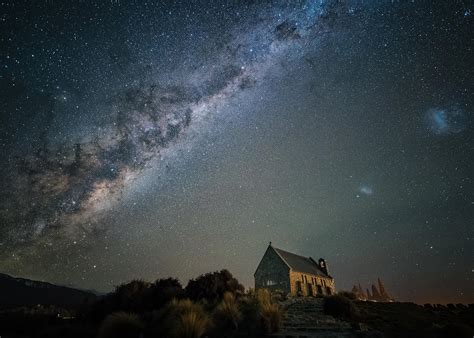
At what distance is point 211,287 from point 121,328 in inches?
286

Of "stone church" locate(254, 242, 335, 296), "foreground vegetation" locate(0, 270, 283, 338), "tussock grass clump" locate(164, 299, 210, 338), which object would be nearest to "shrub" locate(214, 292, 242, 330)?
"foreground vegetation" locate(0, 270, 283, 338)

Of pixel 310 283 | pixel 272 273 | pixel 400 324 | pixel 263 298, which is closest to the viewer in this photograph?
pixel 400 324

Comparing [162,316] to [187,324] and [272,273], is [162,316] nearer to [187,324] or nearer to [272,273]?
[187,324]

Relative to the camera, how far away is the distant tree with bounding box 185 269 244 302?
16359 mm

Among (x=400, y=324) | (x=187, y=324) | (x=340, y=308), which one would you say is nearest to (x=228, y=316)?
(x=187, y=324)

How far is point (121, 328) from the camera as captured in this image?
10375 mm

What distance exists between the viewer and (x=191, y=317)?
9648mm

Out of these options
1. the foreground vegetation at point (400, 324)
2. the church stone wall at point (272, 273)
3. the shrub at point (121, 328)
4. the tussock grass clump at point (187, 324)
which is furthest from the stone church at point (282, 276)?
the shrub at point (121, 328)

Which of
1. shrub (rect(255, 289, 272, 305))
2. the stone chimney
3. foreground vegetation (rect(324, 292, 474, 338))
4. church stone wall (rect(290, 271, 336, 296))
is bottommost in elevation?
foreground vegetation (rect(324, 292, 474, 338))

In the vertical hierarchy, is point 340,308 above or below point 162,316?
above

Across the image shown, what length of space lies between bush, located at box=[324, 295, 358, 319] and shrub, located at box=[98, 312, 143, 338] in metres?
11.2

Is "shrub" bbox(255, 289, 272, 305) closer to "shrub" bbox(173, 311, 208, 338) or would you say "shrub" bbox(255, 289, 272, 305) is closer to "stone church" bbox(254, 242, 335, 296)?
"shrub" bbox(173, 311, 208, 338)

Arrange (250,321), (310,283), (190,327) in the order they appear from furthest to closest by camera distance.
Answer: (310,283), (250,321), (190,327)

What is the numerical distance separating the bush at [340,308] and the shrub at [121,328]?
11.2 metres
